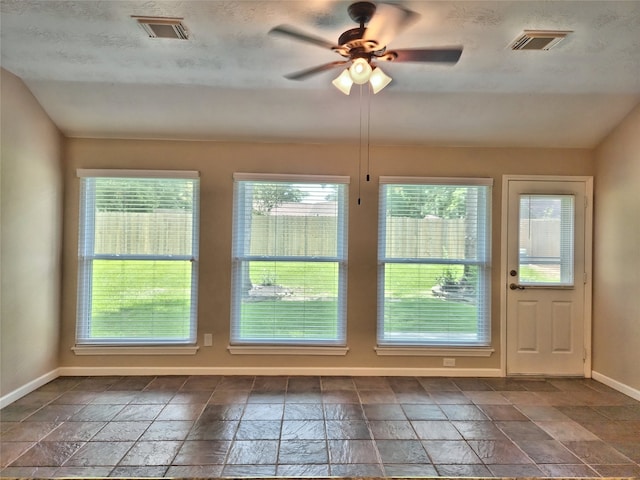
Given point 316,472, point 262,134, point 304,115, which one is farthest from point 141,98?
point 316,472

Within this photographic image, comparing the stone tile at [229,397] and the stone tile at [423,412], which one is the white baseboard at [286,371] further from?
the stone tile at [423,412]

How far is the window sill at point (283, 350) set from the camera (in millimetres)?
3873

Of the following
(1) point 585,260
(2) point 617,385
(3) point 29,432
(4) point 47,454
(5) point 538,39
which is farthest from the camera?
(1) point 585,260

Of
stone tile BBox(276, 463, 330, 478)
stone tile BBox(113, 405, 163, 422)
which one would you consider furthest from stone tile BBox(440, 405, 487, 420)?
stone tile BBox(113, 405, 163, 422)

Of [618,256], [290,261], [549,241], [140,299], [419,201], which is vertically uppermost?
[419,201]

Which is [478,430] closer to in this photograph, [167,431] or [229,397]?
[229,397]

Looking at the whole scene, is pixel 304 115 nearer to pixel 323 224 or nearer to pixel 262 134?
pixel 262 134

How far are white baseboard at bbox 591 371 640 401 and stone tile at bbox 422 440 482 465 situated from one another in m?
1.98

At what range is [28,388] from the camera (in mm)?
3346

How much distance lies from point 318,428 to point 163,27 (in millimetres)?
2907

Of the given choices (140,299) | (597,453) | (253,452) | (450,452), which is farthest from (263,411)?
(597,453)

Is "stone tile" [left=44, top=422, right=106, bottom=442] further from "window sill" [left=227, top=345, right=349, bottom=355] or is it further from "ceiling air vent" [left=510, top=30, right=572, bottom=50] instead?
"ceiling air vent" [left=510, top=30, right=572, bottom=50]

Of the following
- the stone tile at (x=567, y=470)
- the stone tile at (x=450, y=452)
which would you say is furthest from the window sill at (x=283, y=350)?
the stone tile at (x=567, y=470)

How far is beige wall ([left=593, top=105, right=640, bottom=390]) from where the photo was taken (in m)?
3.45
